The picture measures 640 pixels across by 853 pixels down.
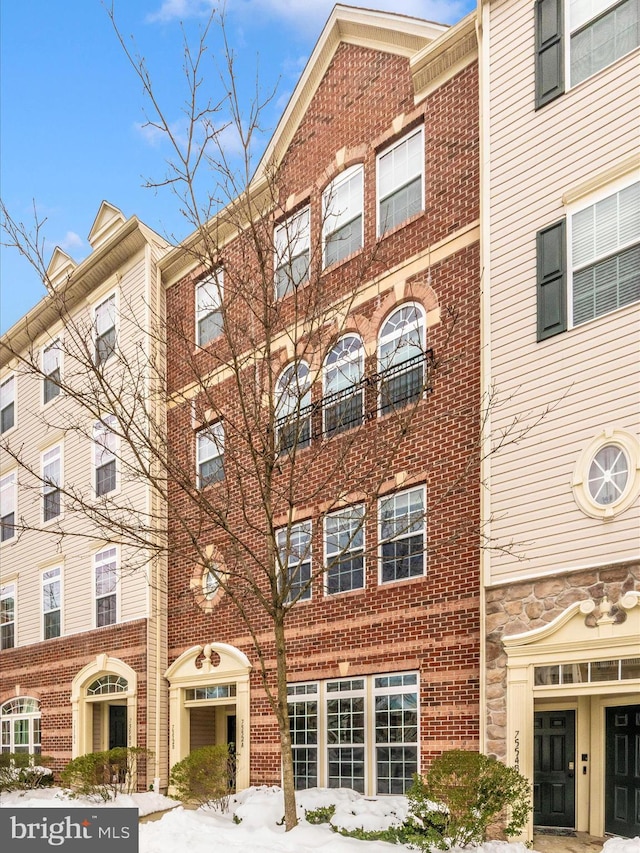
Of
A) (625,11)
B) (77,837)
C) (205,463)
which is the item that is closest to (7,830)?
(77,837)

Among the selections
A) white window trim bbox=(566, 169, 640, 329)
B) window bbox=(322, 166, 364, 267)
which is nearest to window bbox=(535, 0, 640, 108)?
white window trim bbox=(566, 169, 640, 329)

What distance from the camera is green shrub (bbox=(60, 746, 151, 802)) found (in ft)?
45.8

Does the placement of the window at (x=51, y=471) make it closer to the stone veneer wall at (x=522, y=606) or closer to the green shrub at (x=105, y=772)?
the green shrub at (x=105, y=772)

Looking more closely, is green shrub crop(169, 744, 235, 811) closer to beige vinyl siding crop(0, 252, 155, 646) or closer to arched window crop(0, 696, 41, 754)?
beige vinyl siding crop(0, 252, 155, 646)

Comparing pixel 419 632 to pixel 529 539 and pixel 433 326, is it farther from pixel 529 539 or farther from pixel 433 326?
pixel 433 326

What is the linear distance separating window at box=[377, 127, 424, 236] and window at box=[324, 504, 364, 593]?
15.3 ft

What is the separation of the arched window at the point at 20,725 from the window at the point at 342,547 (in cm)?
1063

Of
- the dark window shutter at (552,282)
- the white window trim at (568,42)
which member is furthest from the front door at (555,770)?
the white window trim at (568,42)

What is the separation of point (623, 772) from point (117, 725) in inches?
457

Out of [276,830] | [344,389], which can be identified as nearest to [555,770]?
[276,830]

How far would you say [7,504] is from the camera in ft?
76.8

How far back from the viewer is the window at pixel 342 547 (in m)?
12.9

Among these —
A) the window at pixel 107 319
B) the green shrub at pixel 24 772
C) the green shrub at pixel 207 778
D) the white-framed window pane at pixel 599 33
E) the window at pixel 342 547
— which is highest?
the white-framed window pane at pixel 599 33

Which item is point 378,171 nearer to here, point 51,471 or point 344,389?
point 344,389
